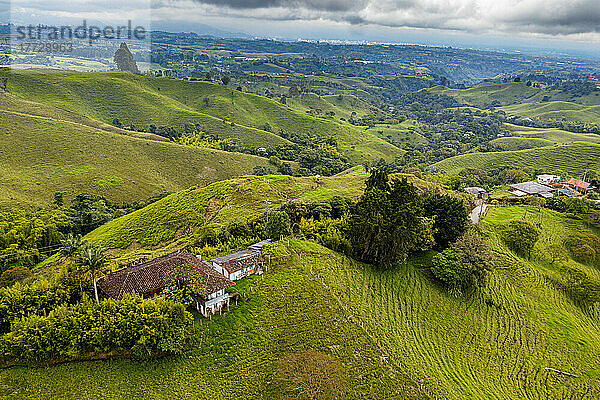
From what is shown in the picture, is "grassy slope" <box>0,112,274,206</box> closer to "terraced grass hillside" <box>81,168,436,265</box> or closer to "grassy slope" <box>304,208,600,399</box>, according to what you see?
"terraced grass hillside" <box>81,168,436,265</box>

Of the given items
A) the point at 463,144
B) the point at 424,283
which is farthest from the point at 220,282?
the point at 463,144

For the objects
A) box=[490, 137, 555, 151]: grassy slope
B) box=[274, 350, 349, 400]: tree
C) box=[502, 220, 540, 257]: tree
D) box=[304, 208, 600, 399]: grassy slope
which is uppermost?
box=[490, 137, 555, 151]: grassy slope

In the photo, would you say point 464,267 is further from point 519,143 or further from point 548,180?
point 519,143

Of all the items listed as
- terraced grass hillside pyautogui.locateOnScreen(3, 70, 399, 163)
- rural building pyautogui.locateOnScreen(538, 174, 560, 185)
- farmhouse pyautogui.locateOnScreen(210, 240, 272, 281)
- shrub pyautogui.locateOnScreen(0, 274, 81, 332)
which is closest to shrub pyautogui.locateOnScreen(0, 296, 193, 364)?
shrub pyautogui.locateOnScreen(0, 274, 81, 332)

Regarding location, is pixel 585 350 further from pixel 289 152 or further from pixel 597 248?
pixel 289 152

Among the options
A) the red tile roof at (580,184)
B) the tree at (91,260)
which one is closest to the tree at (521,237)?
the red tile roof at (580,184)

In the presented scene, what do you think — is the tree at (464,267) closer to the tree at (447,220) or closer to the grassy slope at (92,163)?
the tree at (447,220)

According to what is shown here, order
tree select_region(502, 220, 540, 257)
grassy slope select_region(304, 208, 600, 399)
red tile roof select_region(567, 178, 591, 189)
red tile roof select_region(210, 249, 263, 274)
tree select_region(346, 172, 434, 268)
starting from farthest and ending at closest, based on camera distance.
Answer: red tile roof select_region(567, 178, 591, 189) < tree select_region(502, 220, 540, 257) < tree select_region(346, 172, 434, 268) < red tile roof select_region(210, 249, 263, 274) < grassy slope select_region(304, 208, 600, 399)
